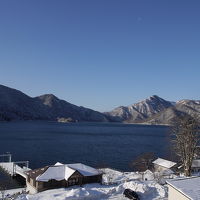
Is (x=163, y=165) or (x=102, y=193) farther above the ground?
(x=102, y=193)

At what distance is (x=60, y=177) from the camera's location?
4528 centimetres

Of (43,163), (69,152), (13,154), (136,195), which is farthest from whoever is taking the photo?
(69,152)

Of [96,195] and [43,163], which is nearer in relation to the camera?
[96,195]

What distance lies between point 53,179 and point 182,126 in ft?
78.9

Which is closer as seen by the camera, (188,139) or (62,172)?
(62,172)

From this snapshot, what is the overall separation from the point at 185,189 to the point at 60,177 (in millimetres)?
22833

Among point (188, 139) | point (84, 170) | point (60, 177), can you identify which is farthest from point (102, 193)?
point (188, 139)

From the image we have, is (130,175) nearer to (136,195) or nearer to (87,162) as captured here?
(136,195)

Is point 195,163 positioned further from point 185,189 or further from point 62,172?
point 185,189

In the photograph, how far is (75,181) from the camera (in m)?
45.7

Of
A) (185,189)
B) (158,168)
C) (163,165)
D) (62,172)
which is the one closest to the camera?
(185,189)

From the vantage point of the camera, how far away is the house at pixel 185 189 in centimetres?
2762

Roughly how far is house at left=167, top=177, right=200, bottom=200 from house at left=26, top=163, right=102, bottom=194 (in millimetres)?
18954

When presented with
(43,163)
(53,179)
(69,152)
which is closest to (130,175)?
(53,179)
